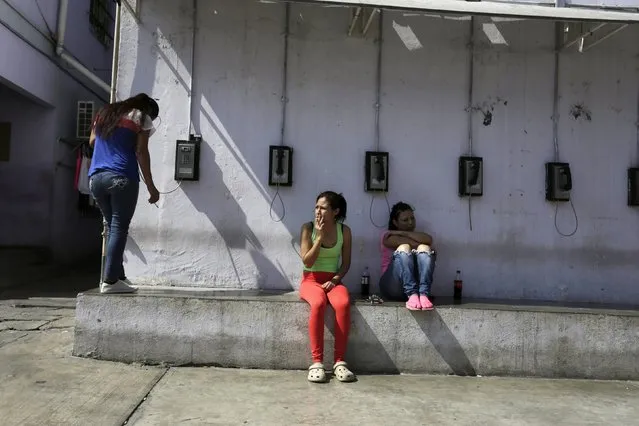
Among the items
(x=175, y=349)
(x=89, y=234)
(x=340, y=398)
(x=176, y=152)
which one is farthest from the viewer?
(x=89, y=234)

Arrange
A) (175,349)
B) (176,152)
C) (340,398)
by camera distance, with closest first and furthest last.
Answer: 1. (340,398)
2. (175,349)
3. (176,152)

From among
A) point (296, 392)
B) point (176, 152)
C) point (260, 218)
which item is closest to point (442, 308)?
point (296, 392)

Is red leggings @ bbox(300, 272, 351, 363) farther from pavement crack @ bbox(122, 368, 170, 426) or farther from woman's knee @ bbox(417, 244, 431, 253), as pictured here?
pavement crack @ bbox(122, 368, 170, 426)

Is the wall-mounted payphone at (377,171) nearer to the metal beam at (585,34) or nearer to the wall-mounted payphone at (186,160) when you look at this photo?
the wall-mounted payphone at (186,160)

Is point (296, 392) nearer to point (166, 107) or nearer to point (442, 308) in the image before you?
point (442, 308)

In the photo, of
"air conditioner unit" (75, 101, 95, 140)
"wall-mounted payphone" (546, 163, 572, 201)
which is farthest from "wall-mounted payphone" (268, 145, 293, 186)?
"air conditioner unit" (75, 101, 95, 140)

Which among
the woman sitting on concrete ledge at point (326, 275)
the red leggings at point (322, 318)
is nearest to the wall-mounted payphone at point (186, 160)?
the woman sitting on concrete ledge at point (326, 275)

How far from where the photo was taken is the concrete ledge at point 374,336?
14.7 feet

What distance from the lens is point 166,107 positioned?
5.24 meters

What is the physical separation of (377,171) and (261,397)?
2443 mm

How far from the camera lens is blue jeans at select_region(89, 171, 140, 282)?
4383 millimetres

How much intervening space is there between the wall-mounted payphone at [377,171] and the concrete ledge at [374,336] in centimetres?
125

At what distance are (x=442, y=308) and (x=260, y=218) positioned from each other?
Result: 6.33 ft

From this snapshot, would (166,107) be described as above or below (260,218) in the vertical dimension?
above
